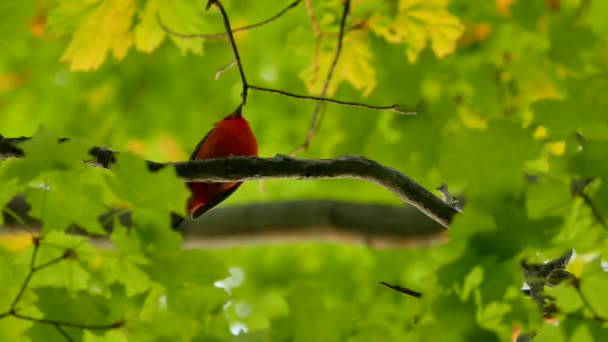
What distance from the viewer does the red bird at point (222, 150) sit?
295 centimetres

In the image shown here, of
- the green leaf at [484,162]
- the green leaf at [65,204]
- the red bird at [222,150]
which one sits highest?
the green leaf at [484,162]

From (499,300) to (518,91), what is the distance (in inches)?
114

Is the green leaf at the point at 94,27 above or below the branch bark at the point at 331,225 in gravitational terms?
above

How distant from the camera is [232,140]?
2.97 m

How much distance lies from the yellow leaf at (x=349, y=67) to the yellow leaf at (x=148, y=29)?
54 centimetres

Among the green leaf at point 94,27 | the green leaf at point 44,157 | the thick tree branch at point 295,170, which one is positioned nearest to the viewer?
the green leaf at point 44,157

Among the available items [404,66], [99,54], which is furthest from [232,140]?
[404,66]

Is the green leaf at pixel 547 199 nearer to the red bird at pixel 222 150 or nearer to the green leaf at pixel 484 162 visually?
the green leaf at pixel 484 162

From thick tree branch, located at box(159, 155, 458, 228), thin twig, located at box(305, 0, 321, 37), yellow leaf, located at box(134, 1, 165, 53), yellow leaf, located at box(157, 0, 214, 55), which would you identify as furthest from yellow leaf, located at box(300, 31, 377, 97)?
thick tree branch, located at box(159, 155, 458, 228)

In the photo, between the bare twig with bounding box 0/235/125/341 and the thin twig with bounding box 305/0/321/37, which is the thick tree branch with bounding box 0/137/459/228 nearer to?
the bare twig with bounding box 0/235/125/341

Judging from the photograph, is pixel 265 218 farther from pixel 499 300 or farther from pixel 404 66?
pixel 499 300

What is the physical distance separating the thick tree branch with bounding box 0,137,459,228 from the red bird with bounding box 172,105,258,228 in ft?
4.03

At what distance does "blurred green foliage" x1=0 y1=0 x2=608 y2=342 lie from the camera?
1190 mm

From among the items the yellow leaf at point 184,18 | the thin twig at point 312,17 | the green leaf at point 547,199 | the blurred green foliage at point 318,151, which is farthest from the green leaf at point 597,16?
the green leaf at point 547,199
